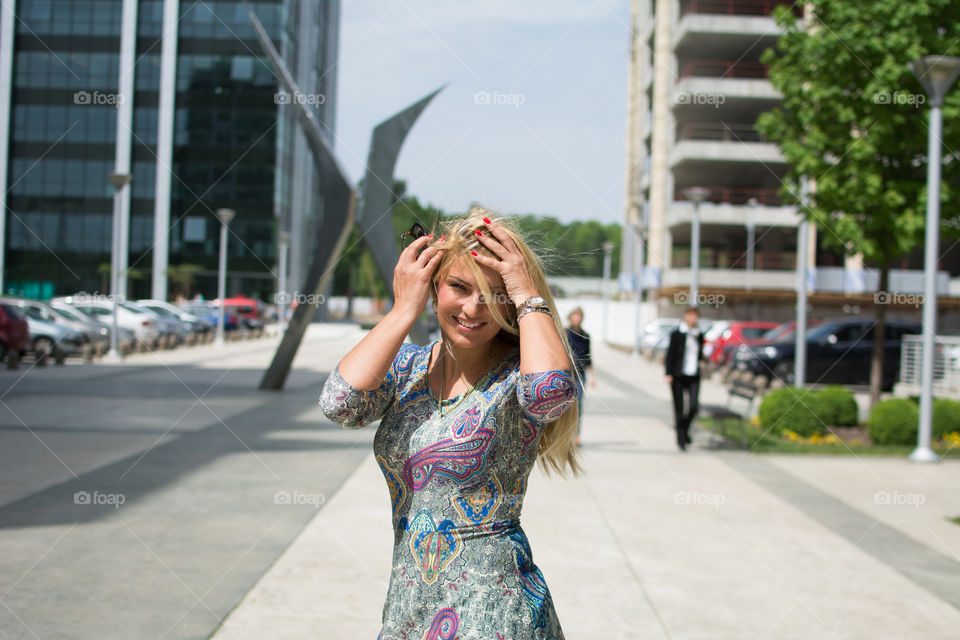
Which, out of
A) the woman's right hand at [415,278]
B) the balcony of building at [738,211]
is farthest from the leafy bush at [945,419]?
the balcony of building at [738,211]

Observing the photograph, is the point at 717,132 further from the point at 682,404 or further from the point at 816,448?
the point at 682,404

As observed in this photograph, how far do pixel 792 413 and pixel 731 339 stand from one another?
1603 centimetres

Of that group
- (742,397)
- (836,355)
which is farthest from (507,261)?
(836,355)

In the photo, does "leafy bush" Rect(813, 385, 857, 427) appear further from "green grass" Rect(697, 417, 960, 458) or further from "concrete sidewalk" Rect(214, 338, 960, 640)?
"concrete sidewalk" Rect(214, 338, 960, 640)

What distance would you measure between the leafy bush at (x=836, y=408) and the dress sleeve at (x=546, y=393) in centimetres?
1161

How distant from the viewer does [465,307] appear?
2.04m

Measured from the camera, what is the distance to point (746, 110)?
4462cm

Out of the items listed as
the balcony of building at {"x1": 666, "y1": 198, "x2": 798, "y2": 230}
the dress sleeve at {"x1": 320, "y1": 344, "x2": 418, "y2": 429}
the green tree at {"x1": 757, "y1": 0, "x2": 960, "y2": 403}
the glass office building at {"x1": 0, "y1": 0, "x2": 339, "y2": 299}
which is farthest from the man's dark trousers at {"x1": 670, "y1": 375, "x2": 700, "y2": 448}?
the glass office building at {"x1": 0, "y1": 0, "x2": 339, "y2": 299}

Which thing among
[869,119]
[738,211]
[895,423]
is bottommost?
[895,423]

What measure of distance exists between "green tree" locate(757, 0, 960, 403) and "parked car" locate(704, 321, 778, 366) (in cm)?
1379

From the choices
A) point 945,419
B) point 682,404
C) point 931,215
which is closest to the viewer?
point 931,215

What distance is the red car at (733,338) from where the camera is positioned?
27078mm

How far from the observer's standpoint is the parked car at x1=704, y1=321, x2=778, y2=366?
2703 cm

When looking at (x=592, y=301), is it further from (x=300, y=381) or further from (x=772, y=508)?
(x=772, y=508)
